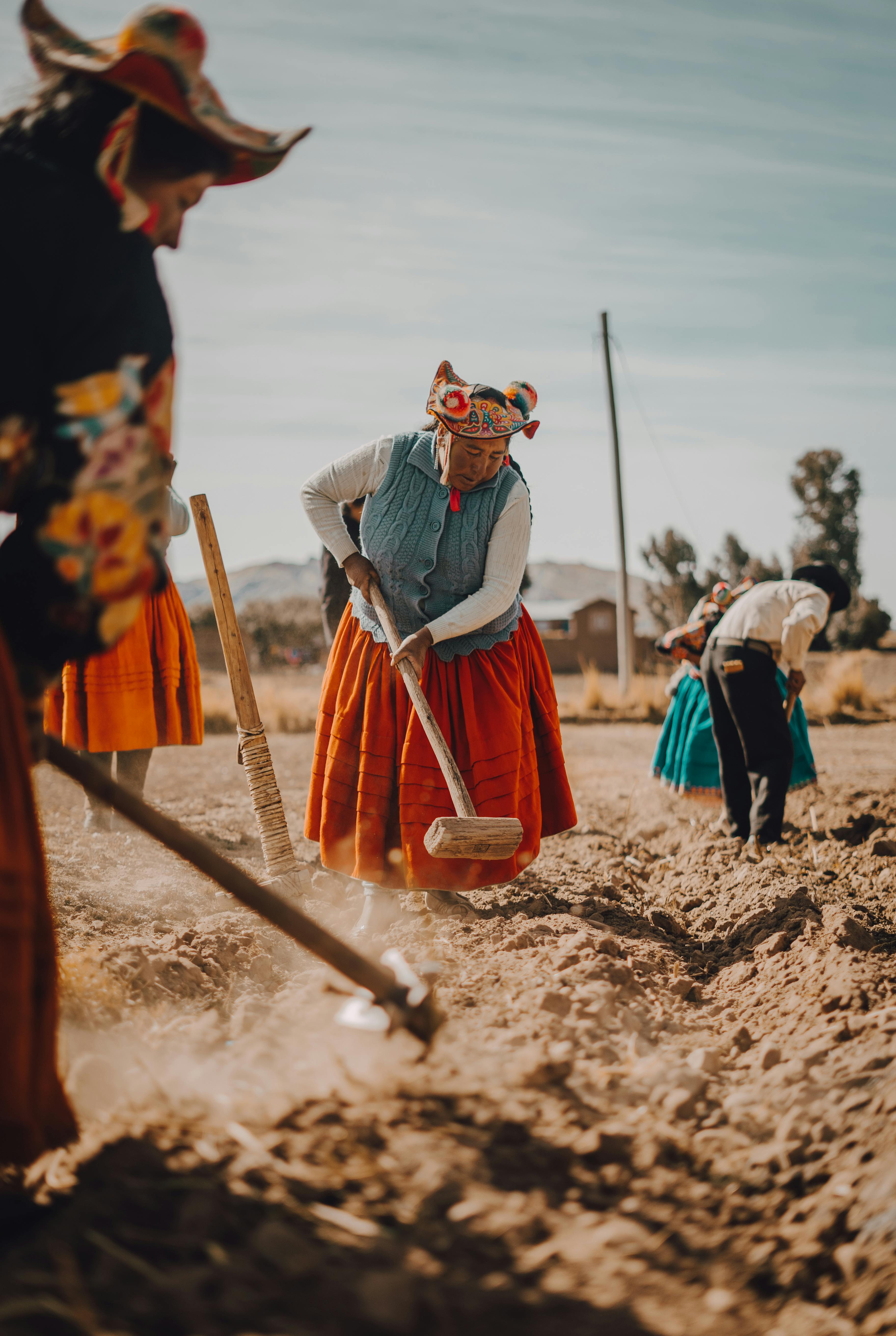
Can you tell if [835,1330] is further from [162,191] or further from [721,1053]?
[162,191]

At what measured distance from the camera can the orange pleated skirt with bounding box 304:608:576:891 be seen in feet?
10.3

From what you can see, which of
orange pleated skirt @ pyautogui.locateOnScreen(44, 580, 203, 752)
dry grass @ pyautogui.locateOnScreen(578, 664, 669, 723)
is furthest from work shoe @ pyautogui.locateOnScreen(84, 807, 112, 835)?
dry grass @ pyautogui.locateOnScreen(578, 664, 669, 723)

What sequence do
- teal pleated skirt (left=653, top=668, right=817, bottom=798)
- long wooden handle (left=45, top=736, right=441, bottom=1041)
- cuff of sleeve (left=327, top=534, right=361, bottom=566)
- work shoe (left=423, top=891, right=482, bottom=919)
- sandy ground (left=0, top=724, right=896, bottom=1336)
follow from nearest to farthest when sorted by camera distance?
1. sandy ground (left=0, top=724, right=896, bottom=1336)
2. long wooden handle (left=45, top=736, right=441, bottom=1041)
3. cuff of sleeve (left=327, top=534, right=361, bottom=566)
4. work shoe (left=423, top=891, right=482, bottom=919)
5. teal pleated skirt (left=653, top=668, right=817, bottom=798)

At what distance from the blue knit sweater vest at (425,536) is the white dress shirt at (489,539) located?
0.03 meters

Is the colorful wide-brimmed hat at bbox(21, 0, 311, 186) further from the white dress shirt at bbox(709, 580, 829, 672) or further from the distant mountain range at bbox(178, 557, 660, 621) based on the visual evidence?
the distant mountain range at bbox(178, 557, 660, 621)

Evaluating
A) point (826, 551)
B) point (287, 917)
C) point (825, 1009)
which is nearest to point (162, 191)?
point (287, 917)

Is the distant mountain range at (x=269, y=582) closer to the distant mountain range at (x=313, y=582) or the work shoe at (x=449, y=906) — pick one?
the distant mountain range at (x=313, y=582)

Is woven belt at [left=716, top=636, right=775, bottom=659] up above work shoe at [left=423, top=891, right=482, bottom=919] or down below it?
above

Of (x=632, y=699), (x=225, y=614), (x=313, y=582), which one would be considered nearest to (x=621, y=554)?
(x=632, y=699)

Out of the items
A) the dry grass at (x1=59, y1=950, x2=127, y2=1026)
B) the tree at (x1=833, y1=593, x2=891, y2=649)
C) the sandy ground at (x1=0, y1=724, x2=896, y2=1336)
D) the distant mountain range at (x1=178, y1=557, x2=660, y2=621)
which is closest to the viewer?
the sandy ground at (x1=0, y1=724, x2=896, y2=1336)

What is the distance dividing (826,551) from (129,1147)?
108 feet

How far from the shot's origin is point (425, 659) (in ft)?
10.4

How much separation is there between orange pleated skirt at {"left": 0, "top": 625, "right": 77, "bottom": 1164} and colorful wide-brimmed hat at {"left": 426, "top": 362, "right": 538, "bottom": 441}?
1833 millimetres

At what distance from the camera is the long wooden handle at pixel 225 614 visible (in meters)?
3.50
